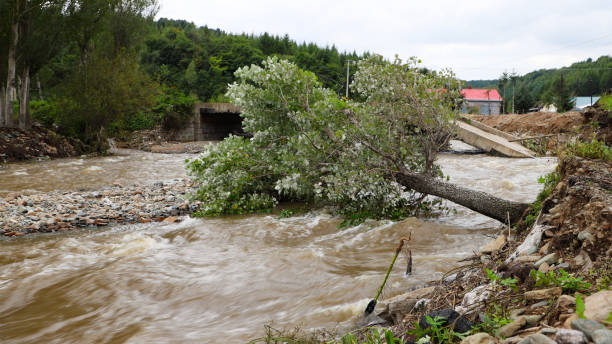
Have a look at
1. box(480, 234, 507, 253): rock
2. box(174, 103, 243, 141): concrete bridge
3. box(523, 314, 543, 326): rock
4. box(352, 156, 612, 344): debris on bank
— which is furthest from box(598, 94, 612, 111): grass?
box(174, 103, 243, 141): concrete bridge

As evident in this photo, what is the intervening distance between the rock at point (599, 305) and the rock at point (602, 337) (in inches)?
8.2

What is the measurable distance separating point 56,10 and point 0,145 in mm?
9038

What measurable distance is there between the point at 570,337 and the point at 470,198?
5468 mm

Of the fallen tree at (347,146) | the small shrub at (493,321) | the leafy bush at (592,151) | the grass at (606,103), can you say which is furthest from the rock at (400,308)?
the grass at (606,103)

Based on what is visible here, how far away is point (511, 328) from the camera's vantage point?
2432 millimetres

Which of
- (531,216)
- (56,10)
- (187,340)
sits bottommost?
(187,340)

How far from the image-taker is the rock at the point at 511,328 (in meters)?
2.41

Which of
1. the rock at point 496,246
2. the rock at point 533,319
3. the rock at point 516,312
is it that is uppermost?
the rock at point 533,319

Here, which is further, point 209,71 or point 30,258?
point 209,71

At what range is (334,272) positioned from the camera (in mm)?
5742

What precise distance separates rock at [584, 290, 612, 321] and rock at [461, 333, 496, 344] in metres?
0.51

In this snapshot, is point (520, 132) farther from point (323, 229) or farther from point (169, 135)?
point (169, 135)

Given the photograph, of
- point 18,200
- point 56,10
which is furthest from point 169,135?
point 18,200

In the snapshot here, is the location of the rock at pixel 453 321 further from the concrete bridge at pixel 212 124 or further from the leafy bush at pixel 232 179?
the concrete bridge at pixel 212 124
